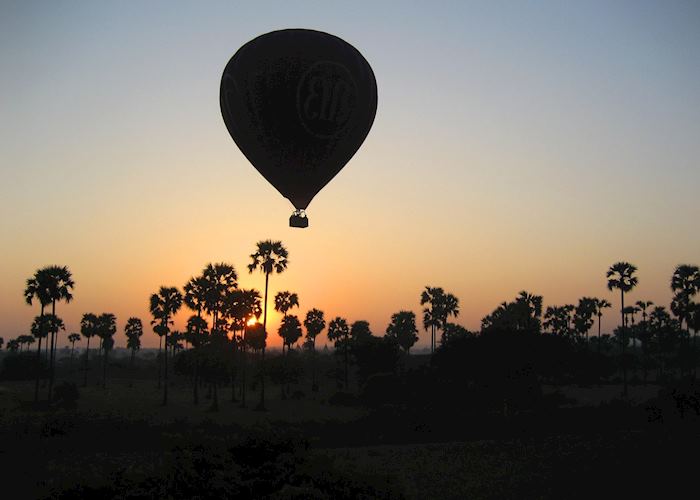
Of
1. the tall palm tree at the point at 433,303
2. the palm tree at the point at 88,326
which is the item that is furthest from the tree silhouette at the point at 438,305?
the palm tree at the point at 88,326

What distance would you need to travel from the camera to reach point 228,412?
52.8 meters

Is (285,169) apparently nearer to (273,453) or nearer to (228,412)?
(273,453)

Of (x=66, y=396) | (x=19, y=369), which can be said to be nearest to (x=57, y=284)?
(x=66, y=396)

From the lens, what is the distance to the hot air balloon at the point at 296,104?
19156 millimetres

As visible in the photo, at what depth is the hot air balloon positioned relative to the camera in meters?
19.2

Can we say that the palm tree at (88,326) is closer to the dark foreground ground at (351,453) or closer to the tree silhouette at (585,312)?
the dark foreground ground at (351,453)

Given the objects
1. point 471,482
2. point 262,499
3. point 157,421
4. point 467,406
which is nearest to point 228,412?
point 157,421

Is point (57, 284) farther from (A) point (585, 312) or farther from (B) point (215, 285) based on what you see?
(A) point (585, 312)

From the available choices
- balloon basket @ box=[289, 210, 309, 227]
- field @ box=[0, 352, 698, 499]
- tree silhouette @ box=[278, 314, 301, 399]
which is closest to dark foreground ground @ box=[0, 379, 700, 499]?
field @ box=[0, 352, 698, 499]

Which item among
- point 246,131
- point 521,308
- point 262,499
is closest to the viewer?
point 262,499

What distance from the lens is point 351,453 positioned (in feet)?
103

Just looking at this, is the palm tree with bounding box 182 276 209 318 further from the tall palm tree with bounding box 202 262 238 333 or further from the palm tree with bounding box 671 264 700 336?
the palm tree with bounding box 671 264 700 336

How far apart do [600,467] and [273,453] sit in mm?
17035

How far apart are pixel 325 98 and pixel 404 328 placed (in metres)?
77.8
